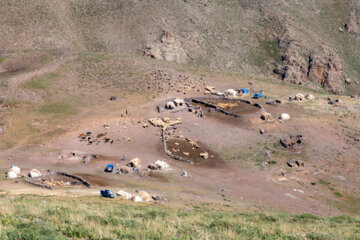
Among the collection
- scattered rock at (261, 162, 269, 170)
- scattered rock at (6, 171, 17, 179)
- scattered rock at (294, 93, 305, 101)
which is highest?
scattered rock at (294, 93, 305, 101)

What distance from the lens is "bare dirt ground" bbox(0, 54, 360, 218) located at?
3903cm

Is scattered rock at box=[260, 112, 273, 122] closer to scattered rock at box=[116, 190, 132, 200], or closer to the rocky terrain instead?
the rocky terrain

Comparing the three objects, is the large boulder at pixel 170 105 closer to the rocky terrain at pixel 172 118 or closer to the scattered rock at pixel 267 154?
the rocky terrain at pixel 172 118

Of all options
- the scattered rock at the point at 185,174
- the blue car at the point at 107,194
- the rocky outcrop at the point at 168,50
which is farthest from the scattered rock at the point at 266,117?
the rocky outcrop at the point at 168,50

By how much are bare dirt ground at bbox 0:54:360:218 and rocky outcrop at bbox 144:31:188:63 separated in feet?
133

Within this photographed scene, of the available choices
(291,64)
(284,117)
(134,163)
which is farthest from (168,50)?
(134,163)

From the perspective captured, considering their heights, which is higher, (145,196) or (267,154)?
(267,154)

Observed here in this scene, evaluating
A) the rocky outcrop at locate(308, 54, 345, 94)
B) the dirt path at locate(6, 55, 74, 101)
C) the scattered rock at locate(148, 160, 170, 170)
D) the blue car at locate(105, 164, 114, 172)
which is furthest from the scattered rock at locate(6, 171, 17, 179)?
the rocky outcrop at locate(308, 54, 345, 94)

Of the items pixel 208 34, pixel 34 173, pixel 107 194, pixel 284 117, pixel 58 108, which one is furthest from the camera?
pixel 208 34

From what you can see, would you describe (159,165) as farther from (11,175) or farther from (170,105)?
(170,105)

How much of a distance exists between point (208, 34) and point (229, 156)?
250 ft

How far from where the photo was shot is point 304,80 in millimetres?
110625

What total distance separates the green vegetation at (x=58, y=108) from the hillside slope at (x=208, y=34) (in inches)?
1547

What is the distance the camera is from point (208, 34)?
4614 inches
